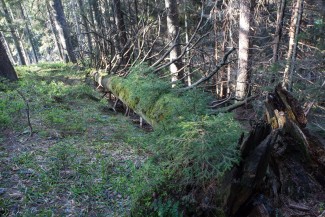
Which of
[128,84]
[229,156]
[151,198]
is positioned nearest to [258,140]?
[229,156]

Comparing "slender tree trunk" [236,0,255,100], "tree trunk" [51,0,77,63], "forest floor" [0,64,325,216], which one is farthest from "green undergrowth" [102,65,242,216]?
"tree trunk" [51,0,77,63]

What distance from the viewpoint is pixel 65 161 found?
484 cm

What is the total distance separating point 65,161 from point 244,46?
6.44 meters

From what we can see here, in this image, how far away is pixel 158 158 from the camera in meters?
3.56

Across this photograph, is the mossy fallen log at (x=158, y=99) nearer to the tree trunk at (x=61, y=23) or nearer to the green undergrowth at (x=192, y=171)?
the green undergrowth at (x=192, y=171)

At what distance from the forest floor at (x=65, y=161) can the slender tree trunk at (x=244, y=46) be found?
4.03m

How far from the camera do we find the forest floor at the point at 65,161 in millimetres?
3826

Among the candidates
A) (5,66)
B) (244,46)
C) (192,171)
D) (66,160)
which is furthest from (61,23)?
(192,171)

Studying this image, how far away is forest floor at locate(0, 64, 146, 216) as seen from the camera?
12.6 ft

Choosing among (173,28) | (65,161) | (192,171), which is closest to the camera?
(192,171)

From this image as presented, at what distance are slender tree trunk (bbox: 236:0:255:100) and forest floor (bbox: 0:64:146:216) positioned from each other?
4.03m

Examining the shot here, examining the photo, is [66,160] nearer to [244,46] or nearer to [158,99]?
[158,99]

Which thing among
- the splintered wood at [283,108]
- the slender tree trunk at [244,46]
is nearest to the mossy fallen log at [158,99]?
the splintered wood at [283,108]

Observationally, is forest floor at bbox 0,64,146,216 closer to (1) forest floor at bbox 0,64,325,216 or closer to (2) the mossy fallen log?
(1) forest floor at bbox 0,64,325,216
